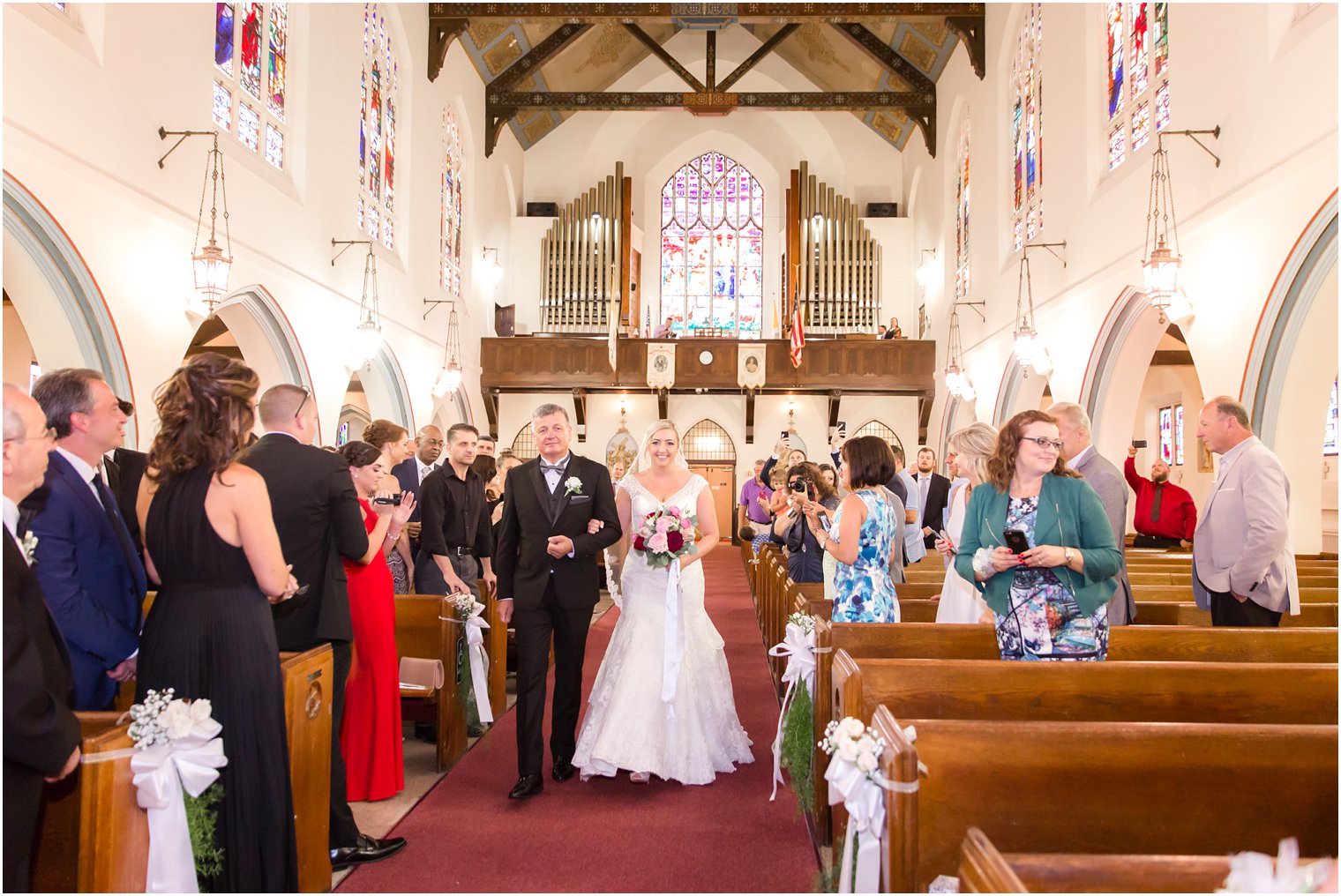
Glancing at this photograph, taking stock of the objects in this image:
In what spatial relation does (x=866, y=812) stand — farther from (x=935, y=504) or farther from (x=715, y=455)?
(x=715, y=455)

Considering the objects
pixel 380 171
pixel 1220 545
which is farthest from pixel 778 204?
pixel 1220 545

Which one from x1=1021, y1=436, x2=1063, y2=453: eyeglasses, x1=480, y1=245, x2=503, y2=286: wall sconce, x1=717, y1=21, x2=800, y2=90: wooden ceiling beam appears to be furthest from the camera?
x1=480, y1=245, x2=503, y2=286: wall sconce

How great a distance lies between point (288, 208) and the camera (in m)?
9.01

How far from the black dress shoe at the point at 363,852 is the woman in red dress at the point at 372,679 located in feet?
1.83

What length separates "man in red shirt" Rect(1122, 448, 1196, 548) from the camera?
864cm

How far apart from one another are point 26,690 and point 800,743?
2676mm

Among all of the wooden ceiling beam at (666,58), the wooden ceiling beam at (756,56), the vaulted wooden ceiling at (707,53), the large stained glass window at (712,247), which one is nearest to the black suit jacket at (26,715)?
the vaulted wooden ceiling at (707,53)

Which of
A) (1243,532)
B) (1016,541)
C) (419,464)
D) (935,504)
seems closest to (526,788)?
(1016,541)

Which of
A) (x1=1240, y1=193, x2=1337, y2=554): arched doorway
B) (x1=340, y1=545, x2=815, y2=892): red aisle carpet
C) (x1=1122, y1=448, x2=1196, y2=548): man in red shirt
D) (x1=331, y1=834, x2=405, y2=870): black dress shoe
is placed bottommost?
(x1=340, y1=545, x2=815, y2=892): red aisle carpet

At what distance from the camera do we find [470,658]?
4.67 meters

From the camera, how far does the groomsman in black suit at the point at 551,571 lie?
3.93 meters

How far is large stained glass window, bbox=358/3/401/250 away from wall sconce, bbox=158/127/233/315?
10.7ft

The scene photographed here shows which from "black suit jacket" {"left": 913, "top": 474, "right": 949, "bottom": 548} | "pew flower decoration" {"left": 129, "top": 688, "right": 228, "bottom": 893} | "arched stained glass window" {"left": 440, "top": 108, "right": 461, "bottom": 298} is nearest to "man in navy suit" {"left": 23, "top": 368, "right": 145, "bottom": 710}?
"pew flower decoration" {"left": 129, "top": 688, "right": 228, "bottom": 893}

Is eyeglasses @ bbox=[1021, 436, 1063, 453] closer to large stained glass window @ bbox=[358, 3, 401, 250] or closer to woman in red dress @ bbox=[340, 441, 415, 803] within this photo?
woman in red dress @ bbox=[340, 441, 415, 803]
